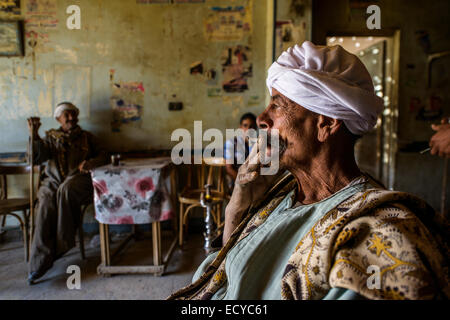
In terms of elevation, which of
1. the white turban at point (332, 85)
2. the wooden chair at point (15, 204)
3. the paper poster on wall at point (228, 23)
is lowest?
the wooden chair at point (15, 204)

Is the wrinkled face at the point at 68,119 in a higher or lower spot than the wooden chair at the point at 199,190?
higher

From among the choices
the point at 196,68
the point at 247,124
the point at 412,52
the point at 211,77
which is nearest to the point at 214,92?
the point at 211,77

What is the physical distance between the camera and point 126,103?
3785 millimetres

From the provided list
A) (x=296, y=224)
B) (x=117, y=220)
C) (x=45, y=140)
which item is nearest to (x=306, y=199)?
(x=296, y=224)

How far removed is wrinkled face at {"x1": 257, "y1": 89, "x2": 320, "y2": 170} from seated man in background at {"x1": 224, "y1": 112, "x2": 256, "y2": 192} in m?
1.91

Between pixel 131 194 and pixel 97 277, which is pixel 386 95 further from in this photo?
pixel 97 277

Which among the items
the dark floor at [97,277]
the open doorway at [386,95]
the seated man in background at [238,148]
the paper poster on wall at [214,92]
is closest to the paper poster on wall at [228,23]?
the paper poster on wall at [214,92]

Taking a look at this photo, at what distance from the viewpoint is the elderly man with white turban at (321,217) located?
1.97 ft

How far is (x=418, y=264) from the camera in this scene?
1.86 ft

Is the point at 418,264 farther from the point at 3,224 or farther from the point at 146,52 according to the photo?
the point at 3,224

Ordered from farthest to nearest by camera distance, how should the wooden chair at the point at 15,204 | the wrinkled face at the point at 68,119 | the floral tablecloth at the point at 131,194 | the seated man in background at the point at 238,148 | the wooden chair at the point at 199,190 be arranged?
the wrinkled face at the point at 68,119, the wooden chair at the point at 199,190, the seated man in background at the point at 238,148, the wooden chair at the point at 15,204, the floral tablecloth at the point at 131,194

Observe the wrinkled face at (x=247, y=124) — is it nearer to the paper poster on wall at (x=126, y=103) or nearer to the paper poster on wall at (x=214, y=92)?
the paper poster on wall at (x=214, y=92)

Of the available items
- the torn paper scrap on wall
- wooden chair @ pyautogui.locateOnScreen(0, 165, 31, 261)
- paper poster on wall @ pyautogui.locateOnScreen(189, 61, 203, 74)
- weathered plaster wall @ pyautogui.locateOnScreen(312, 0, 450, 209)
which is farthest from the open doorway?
wooden chair @ pyautogui.locateOnScreen(0, 165, 31, 261)

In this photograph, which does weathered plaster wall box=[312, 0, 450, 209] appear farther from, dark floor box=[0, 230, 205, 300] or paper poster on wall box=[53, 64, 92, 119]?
dark floor box=[0, 230, 205, 300]
